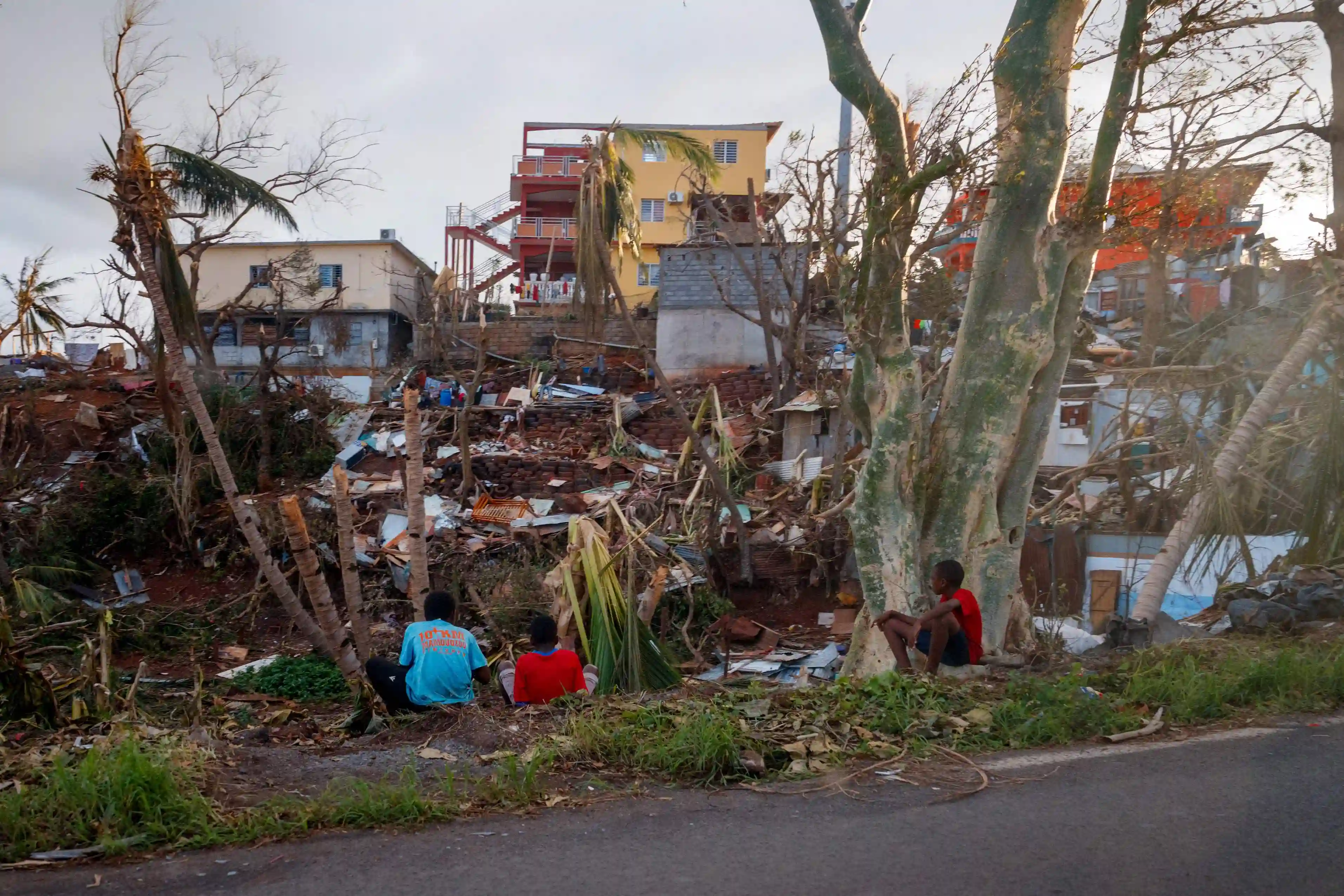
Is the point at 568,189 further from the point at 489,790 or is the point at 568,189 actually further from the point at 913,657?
the point at 489,790

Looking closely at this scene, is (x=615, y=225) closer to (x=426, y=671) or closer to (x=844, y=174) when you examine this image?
(x=844, y=174)

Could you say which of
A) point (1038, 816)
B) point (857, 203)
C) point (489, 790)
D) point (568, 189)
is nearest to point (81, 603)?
point (857, 203)

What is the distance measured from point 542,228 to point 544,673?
34040 millimetres

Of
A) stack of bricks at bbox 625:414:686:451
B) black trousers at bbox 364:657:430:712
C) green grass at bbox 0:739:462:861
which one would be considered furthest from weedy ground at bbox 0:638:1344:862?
stack of bricks at bbox 625:414:686:451

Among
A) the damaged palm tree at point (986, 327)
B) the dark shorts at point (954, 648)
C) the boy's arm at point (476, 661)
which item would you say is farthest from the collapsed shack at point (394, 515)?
the dark shorts at point (954, 648)

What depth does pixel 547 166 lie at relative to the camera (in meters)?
39.4

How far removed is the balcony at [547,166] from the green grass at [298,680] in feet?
94.4

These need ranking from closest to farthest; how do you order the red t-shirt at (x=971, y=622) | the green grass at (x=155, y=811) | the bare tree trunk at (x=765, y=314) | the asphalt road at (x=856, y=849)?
the asphalt road at (x=856, y=849)
the green grass at (x=155, y=811)
the red t-shirt at (x=971, y=622)
the bare tree trunk at (x=765, y=314)

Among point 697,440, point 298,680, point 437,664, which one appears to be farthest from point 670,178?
point 437,664

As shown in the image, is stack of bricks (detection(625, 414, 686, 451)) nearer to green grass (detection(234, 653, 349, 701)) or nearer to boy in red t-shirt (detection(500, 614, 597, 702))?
green grass (detection(234, 653, 349, 701))

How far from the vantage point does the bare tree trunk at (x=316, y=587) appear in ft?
26.8

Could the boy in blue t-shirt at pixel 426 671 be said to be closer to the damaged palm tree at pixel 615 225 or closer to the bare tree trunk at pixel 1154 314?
the damaged palm tree at pixel 615 225

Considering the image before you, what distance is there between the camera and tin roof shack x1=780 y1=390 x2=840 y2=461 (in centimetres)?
1884

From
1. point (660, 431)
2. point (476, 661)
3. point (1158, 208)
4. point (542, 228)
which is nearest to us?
point (476, 661)
